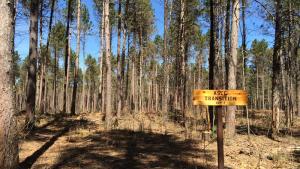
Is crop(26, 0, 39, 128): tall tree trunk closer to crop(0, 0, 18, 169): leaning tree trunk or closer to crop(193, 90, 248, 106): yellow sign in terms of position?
crop(0, 0, 18, 169): leaning tree trunk

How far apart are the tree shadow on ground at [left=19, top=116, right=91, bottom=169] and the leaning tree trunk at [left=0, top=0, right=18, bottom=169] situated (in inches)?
53.2

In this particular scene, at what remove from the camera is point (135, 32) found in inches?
1185

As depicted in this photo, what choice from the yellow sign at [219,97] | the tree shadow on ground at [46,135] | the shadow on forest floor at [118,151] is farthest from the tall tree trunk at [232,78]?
the tree shadow on ground at [46,135]

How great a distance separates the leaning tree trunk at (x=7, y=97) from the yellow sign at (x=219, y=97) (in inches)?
131

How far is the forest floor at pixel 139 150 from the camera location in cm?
732

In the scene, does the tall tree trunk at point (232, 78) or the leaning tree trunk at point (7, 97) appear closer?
the leaning tree trunk at point (7, 97)

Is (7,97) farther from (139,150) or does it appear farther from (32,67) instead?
(32,67)

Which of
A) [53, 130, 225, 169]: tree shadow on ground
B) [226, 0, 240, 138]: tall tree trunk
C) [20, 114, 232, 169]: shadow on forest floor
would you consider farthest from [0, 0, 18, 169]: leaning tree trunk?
[226, 0, 240, 138]: tall tree trunk

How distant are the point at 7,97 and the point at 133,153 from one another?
410 centimetres

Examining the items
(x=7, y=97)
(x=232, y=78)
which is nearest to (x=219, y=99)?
(x=7, y=97)

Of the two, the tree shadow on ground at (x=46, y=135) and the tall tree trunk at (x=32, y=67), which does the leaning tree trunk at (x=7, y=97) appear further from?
the tall tree trunk at (x=32, y=67)

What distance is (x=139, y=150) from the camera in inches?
350

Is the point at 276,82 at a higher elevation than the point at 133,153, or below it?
higher

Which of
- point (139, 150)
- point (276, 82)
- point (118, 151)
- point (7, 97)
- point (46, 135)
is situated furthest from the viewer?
Result: point (276, 82)
